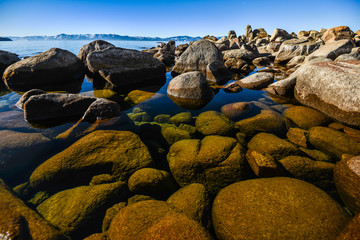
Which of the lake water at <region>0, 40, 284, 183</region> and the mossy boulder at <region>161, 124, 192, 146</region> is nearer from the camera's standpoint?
the mossy boulder at <region>161, 124, 192, 146</region>

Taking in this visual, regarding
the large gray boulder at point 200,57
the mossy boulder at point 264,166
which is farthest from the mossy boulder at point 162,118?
the large gray boulder at point 200,57

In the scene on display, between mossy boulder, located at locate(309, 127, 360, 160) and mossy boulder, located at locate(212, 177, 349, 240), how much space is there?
179 centimetres

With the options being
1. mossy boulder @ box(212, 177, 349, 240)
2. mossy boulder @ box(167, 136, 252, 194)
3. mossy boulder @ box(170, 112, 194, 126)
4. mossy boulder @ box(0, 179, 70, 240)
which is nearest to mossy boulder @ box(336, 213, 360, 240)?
mossy boulder @ box(212, 177, 349, 240)

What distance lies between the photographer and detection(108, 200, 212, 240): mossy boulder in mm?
1764

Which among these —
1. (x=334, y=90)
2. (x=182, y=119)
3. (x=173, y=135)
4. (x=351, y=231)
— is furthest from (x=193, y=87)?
(x=351, y=231)

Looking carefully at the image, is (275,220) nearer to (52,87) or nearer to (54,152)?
(54,152)

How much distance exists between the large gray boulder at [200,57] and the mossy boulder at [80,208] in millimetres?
8839

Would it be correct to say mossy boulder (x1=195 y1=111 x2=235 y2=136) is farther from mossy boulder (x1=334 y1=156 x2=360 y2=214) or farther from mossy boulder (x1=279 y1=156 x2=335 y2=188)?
mossy boulder (x1=334 y1=156 x2=360 y2=214)

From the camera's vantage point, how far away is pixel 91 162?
3.02 meters

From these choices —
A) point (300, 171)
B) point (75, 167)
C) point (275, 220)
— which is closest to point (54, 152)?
point (75, 167)

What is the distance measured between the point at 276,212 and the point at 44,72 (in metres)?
11.3

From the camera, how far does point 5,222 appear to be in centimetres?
171

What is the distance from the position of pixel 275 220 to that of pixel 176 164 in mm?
1760

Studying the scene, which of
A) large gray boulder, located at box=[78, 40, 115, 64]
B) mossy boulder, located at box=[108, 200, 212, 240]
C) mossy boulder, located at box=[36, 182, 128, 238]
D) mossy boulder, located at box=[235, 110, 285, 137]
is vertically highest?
large gray boulder, located at box=[78, 40, 115, 64]
